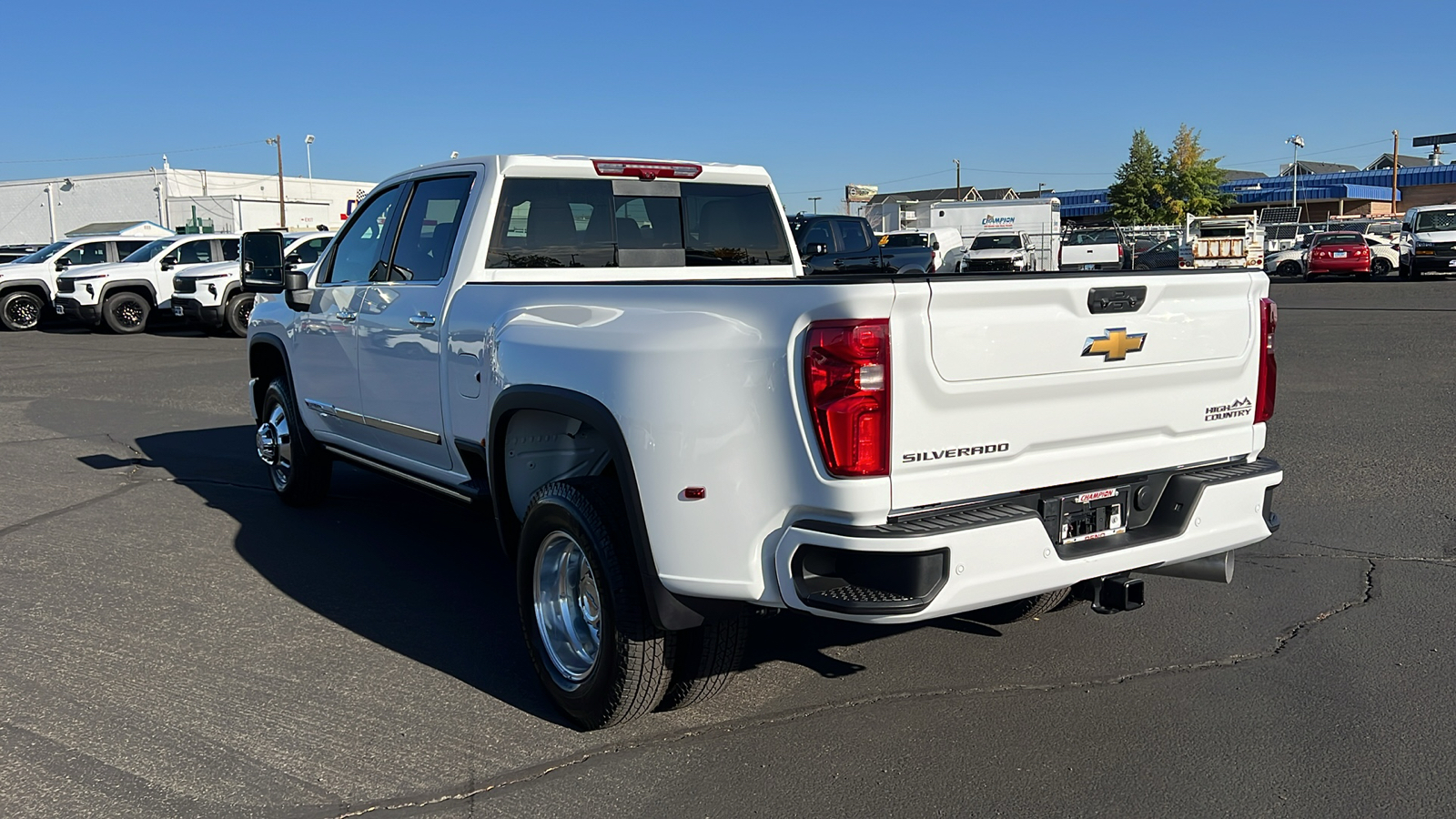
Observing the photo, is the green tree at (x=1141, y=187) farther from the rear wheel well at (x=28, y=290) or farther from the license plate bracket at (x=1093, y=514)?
the license plate bracket at (x=1093, y=514)

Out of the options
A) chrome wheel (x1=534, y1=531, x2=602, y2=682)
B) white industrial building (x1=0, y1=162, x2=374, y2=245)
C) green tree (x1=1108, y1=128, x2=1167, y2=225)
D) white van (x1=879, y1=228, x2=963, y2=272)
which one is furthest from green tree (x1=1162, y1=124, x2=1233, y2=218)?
chrome wheel (x1=534, y1=531, x2=602, y2=682)

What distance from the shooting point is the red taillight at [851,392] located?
3.11 metres

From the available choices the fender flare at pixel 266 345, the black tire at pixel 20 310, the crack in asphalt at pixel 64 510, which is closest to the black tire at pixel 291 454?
the fender flare at pixel 266 345

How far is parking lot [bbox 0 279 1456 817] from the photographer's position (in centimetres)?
348

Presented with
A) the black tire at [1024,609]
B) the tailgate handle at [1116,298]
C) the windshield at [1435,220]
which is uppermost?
the windshield at [1435,220]

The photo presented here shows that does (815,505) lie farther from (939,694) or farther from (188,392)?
(188,392)

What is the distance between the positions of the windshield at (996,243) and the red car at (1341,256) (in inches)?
335

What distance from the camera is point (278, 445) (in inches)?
284

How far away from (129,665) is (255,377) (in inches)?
131

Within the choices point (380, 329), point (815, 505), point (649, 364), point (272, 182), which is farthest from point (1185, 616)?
point (272, 182)

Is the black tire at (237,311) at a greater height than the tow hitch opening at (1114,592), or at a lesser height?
greater

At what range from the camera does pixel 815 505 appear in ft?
10.6

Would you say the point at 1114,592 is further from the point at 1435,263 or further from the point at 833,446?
the point at 1435,263

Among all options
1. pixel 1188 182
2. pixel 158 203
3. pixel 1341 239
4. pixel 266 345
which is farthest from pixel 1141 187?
pixel 266 345
